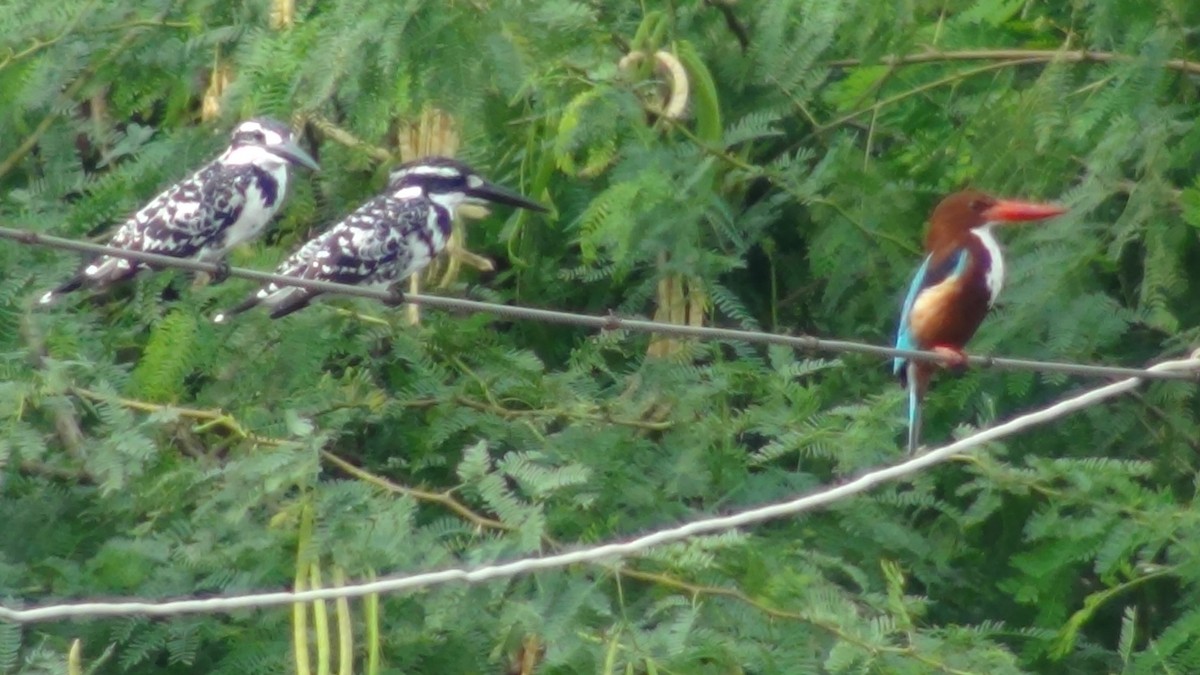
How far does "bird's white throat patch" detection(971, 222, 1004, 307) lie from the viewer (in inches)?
211

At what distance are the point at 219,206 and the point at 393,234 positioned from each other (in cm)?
41

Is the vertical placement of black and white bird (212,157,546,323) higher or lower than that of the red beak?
lower

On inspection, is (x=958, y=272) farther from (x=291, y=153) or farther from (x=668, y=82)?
(x=291, y=153)

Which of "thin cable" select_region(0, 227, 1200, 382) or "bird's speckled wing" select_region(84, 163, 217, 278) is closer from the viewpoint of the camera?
"thin cable" select_region(0, 227, 1200, 382)

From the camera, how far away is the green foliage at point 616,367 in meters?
5.29

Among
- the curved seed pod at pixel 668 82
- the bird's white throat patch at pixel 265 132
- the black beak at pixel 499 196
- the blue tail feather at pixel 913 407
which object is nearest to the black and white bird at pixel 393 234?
the black beak at pixel 499 196

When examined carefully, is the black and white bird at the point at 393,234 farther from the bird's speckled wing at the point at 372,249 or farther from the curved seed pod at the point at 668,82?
the curved seed pod at the point at 668,82

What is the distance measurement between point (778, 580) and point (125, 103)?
2062 mm

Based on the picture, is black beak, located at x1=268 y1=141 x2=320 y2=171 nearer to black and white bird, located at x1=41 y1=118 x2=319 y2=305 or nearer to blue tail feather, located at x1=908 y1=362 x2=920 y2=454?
black and white bird, located at x1=41 y1=118 x2=319 y2=305

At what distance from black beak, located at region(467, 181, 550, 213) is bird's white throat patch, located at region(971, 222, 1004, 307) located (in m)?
1.10

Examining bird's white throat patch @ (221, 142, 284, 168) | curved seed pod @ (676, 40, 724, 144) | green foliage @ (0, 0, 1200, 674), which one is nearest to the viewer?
green foliage @ (0, 0, 1200, 674)

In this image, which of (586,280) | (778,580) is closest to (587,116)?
(586,280)

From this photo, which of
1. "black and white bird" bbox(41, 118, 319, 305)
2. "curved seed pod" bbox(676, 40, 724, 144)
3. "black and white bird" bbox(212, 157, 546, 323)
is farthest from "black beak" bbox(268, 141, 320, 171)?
"curved seed pod" bbox(676, 40, 724, 144)

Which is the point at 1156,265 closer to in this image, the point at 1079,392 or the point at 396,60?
the point at 1079,392
